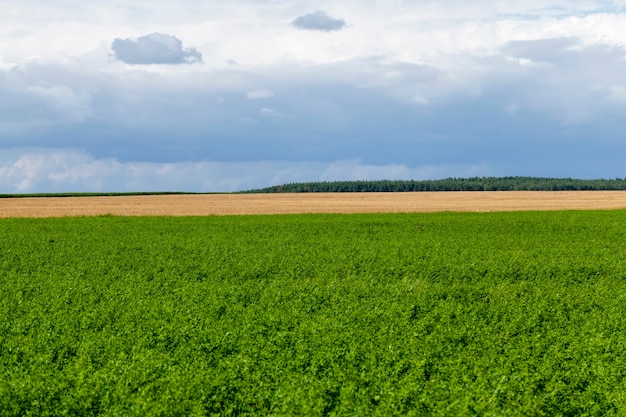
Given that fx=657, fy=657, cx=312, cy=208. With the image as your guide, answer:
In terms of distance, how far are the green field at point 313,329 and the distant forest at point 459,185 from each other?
13351cm

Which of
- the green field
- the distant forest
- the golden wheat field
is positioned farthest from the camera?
the distant forest

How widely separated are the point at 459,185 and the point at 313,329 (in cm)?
16218

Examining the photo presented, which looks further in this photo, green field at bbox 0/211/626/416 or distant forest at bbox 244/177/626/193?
distant forest at bbox 244/177/626/193

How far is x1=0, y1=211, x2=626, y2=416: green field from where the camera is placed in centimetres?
1120

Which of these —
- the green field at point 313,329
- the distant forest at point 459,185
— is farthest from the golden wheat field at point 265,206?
the distant forest at point 459,185

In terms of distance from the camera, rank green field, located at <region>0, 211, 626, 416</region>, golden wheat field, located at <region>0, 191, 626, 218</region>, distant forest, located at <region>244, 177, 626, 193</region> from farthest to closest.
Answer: distant forest, located at <region>244, 177, 626, 193</region>
golden wheat field, located at <region>0, 191, 626, 218</region>
green field, located at <region>0, 211, 626, 416</region>

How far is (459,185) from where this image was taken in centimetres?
17238

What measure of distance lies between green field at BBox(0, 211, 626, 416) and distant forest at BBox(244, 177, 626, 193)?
438 ft

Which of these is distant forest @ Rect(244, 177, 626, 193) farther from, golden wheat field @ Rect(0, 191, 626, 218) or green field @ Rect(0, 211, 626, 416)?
green field @ Rect(0, 211, 626, 416)

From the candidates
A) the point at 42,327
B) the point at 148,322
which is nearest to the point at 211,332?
the point at 148,322

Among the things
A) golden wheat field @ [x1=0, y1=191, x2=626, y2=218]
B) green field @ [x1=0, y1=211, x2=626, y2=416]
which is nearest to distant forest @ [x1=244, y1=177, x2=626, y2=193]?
golden wheat field @ [x1=0, y1=191, x2=626, y2=218]

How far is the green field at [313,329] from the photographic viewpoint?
1120 cm

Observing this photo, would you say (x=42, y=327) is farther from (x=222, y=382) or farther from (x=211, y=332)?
(x=222, y=382)

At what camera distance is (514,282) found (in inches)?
949
